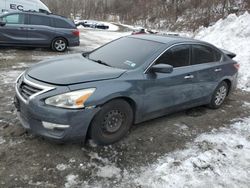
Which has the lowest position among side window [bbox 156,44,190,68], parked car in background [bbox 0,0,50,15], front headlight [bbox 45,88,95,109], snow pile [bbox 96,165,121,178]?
snow pile [bbox 96,165,121,178]

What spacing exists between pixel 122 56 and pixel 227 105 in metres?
3.08

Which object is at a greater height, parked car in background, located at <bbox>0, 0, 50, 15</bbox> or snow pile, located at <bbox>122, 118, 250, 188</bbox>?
parked car in background, located at <bbox>0, 0, 50, 15</bbox>

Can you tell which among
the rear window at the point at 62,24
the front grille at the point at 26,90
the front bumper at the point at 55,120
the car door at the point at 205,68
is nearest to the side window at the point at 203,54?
the car door at the point at 205,68

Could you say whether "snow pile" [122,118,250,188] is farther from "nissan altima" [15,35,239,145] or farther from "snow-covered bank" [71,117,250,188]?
"nissan altima" [15,35,239,145]

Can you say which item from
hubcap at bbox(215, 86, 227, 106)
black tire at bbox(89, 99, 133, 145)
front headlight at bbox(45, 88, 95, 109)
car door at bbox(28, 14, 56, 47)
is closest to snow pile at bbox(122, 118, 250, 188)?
black tire at bbox(89, 99, 133, 145)

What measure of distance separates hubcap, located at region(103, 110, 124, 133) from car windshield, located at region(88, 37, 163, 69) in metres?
0.79

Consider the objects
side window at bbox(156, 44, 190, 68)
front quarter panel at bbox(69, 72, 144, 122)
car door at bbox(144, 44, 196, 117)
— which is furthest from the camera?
side window at bbox(156, 44, 190, 68)

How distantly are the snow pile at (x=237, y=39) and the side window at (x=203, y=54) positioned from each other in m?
2.70

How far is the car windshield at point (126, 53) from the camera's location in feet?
14.7

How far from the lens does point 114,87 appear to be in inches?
154

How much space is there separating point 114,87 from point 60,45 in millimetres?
9069

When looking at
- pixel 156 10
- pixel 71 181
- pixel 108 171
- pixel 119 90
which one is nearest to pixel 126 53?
pixel 119 90

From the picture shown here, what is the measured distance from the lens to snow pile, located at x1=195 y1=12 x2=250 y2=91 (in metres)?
8.72

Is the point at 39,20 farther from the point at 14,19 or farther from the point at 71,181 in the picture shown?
the point at 71,181
